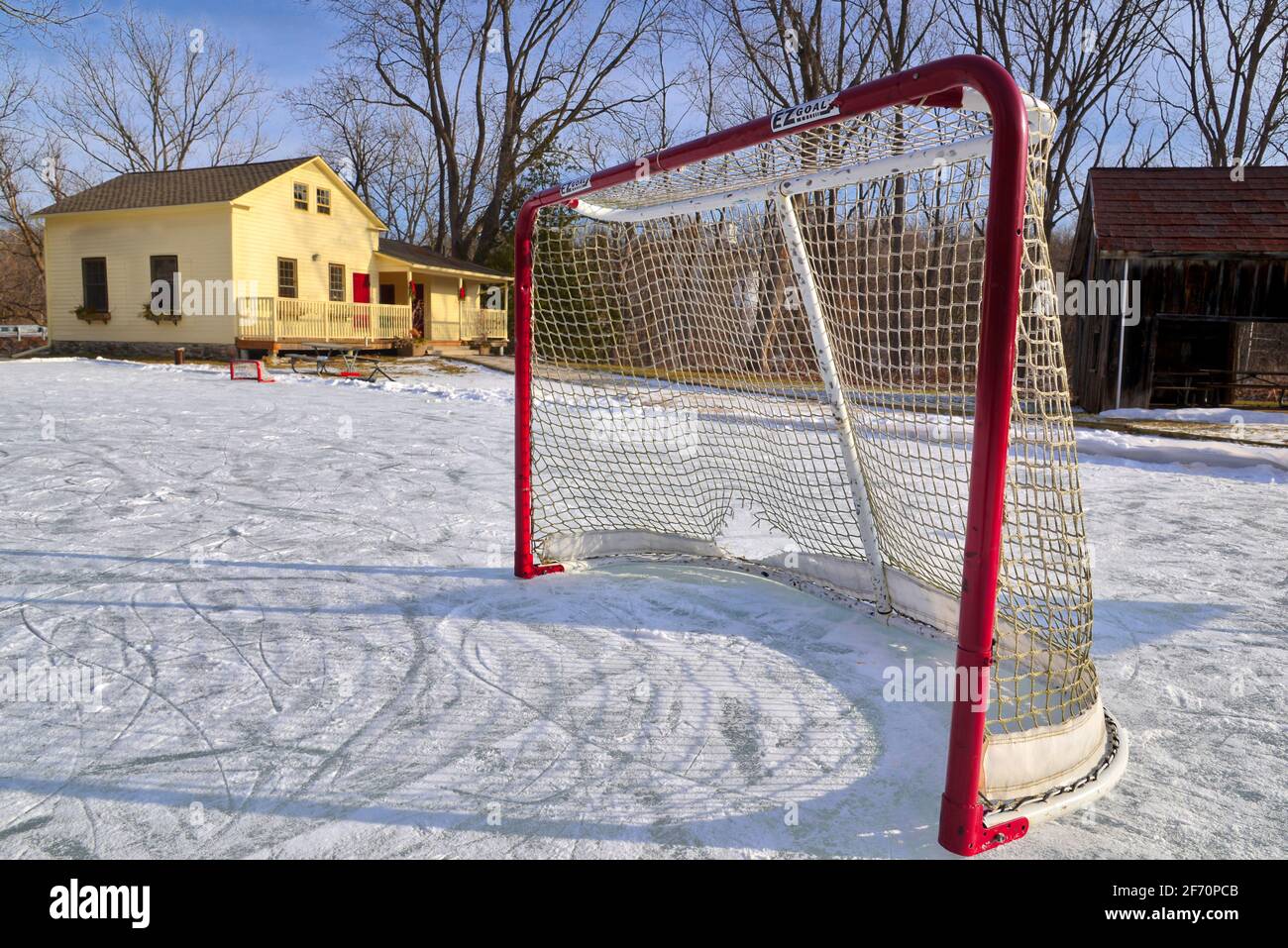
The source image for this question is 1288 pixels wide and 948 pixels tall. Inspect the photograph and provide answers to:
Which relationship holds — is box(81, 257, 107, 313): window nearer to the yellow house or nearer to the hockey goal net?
the yellow house

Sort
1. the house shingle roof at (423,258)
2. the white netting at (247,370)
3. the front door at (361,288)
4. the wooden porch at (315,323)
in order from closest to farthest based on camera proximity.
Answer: the white netting at (247,370)
the wooden porch at (315,323)
the front door at (361,288)
the house shingle roof at (423,258)

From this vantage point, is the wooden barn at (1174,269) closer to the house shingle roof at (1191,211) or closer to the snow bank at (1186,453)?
the house shingle roof at (1191,211)

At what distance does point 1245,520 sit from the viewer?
19.4 feet

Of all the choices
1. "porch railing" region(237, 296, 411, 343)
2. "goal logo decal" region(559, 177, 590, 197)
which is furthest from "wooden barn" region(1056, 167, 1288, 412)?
"porch railing" region(237, 296, 411, 343)

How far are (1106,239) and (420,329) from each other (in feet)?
64.7

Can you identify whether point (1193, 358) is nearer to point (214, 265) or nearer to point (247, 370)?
point (247, 370)

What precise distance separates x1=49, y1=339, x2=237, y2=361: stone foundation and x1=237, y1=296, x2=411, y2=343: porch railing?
2.37 feet

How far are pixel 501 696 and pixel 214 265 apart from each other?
2014 cm

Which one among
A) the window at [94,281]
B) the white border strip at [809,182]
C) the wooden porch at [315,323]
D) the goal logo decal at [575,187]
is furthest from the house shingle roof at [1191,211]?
the window at [94,281]

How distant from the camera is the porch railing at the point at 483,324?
27.9 metres

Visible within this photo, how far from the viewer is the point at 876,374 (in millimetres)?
3889

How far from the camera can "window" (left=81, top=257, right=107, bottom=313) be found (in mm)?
20969

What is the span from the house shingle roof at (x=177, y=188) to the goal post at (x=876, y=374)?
17760 mm
